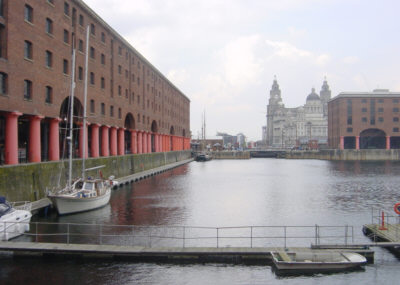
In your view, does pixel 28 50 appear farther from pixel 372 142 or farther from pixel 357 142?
pixel 372 142

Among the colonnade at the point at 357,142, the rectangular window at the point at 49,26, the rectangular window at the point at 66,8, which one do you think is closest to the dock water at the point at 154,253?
the rectangular window at the point at 49,26

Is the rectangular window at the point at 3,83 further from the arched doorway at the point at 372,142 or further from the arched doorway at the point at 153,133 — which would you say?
the arched doorway at the point at 372,142

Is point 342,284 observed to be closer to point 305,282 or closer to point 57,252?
point 305,282

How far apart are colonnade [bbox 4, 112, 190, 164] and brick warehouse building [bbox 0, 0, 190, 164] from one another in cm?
9

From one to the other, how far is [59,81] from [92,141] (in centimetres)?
1214

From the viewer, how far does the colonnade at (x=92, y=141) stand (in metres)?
32.6

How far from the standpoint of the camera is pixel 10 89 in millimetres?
32281

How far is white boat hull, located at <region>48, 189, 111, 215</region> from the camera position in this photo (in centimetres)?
3052

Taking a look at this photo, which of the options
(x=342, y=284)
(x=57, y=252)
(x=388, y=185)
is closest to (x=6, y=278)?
(x=57, y=252)

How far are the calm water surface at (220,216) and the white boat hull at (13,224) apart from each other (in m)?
2.67

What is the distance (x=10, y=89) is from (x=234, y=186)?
36.6 m

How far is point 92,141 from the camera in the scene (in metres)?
51.4

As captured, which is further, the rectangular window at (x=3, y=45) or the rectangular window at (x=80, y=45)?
the rectangular window at (x=80, y=45)

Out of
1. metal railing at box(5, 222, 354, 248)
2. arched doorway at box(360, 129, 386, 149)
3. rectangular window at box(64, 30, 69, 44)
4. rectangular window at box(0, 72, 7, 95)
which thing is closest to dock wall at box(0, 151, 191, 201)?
metal railing at box(5, 222, 354, 248)
